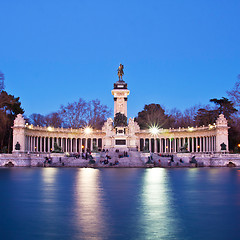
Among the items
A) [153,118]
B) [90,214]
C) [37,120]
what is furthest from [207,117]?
[90,214]

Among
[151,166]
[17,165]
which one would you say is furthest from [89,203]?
[17,165]

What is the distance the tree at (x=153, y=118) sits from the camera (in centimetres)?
10700

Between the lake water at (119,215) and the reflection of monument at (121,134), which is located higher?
the reflection of monument at (121,134)

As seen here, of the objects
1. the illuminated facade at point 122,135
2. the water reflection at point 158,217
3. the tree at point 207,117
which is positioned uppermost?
the tree at point 207,117

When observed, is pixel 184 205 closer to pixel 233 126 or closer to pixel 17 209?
pixel 17 209

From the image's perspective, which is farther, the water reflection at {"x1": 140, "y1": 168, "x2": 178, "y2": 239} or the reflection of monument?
the reflection of monument

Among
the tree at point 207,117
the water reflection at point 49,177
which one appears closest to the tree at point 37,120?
the tree at point 207,117

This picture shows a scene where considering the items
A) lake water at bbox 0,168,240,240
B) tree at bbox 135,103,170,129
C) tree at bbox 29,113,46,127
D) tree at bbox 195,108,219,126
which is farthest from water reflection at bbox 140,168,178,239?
tree at bbox 29,113,46,127

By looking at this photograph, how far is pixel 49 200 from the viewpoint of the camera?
1703 cm

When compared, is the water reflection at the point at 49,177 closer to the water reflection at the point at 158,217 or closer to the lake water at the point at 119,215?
the lake water at the point at 119,215

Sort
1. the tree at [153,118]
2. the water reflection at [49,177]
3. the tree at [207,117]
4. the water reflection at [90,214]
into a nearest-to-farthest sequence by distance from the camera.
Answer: the water reflection at [90,214]
the water reflection at [49,177]
the tree at [207,117]
the tree at [153,118]

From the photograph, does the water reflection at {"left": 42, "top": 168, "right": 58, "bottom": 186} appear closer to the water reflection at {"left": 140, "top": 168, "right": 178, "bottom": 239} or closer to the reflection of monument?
the water reflection at {"left": 140, "top": 168, "right": 178, "bottom": 239}

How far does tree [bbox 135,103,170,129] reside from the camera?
107000 millimetres

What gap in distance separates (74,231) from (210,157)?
53.9m
